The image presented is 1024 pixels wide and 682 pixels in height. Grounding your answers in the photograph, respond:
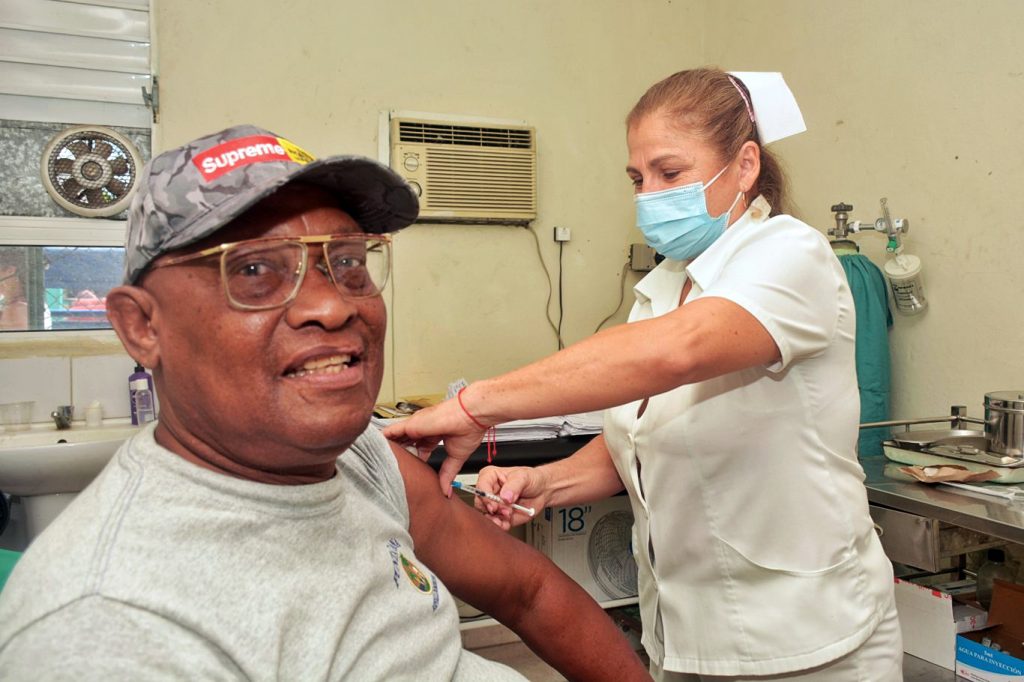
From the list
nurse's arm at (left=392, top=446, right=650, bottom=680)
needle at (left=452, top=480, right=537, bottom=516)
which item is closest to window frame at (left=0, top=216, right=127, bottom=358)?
needle at (left=452, top=480, right=537, bottom=516)

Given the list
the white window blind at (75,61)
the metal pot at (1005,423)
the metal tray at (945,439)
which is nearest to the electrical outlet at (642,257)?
the metal tray at (945,439)

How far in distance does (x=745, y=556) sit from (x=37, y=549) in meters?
1.08

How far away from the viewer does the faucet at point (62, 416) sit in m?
2.54

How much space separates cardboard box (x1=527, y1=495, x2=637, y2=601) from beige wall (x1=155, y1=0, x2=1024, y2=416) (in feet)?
2.50

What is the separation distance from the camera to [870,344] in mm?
2326

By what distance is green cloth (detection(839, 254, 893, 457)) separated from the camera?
2.32 metres

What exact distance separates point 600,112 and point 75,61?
209cm

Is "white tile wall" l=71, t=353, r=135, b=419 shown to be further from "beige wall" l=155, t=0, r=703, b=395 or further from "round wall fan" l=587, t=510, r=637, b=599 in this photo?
"round wall fan" l=587, t=510, r=637, b=599

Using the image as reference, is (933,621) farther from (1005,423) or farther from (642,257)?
(642,257)

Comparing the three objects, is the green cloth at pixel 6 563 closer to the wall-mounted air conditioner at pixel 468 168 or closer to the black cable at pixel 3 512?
the black cable at pixel 3 512

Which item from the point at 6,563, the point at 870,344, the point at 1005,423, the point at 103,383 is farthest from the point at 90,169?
the point at 1005,423

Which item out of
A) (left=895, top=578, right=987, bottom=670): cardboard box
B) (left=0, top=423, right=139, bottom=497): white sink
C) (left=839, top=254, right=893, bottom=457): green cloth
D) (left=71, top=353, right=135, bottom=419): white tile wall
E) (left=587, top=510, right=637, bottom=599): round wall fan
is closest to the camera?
(left=895, top=578, right=987, bottom=670): cardboard box

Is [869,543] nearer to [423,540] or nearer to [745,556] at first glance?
[745,556]

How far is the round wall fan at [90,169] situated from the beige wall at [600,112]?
Result: 19 centimetres
